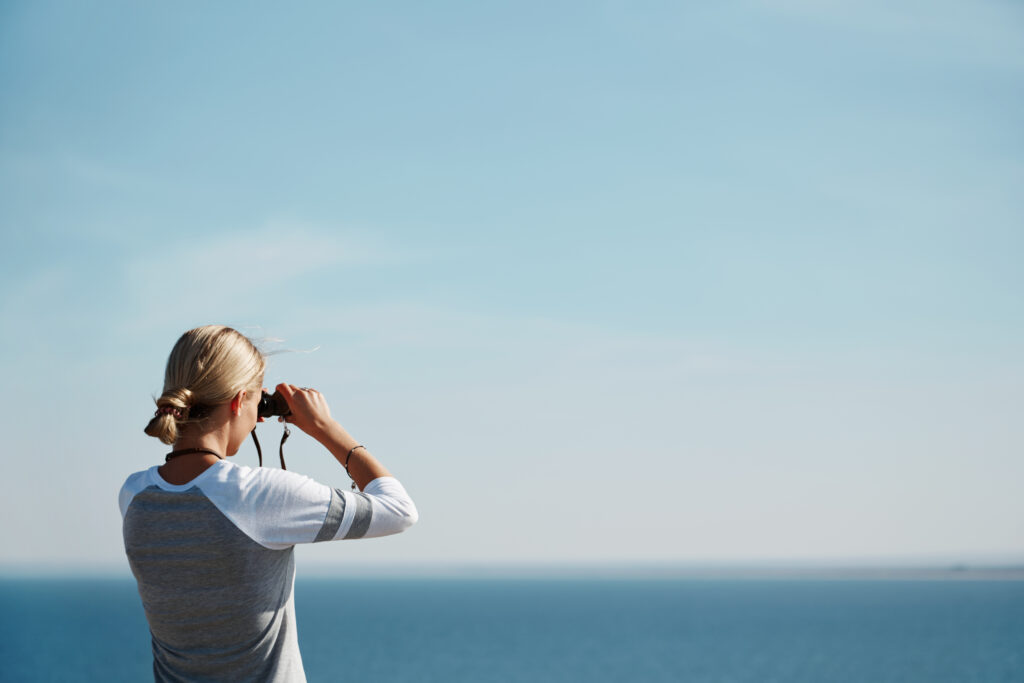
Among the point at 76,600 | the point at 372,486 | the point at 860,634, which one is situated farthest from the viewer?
the point at 76,600

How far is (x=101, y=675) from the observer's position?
49.2 metres

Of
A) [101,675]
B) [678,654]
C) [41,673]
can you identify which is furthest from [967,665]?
[41,673]

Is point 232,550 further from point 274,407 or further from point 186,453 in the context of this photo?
point 274,407

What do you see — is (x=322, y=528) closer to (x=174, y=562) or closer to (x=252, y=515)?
(x=252, y=515)

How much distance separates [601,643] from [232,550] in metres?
62.7

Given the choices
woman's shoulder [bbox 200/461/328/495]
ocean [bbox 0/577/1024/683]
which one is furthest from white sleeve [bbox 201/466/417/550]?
ocean [bbox 0/577/1024/683]

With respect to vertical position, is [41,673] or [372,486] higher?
[372,486]

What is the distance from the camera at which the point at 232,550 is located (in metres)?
1.27

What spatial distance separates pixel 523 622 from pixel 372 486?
77.8 metres

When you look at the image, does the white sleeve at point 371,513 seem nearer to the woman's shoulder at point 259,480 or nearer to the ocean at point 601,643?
the woman's shoulder at point 259,480

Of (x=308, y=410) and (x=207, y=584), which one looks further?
(x=308, y=410)

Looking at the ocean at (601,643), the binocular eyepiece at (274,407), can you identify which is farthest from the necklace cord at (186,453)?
the ocean at (601,643)

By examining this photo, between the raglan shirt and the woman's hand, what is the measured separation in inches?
7.2

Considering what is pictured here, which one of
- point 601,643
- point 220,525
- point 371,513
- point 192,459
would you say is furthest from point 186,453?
point 601,643
